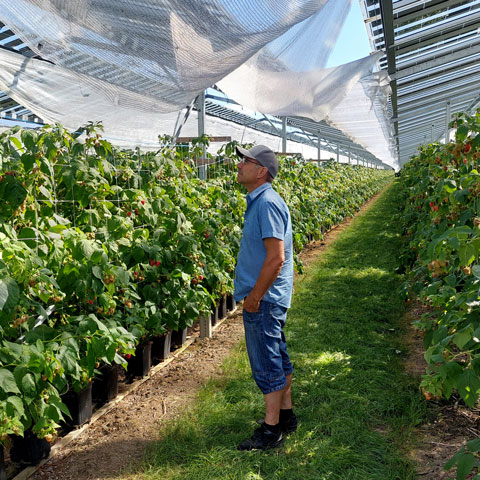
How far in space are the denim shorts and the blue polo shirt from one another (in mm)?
77

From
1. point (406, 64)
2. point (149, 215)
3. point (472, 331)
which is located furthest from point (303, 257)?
point (472, 331)

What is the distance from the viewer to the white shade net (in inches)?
106

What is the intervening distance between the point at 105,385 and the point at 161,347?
2.50 feet

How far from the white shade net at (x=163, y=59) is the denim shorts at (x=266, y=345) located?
1704 mm

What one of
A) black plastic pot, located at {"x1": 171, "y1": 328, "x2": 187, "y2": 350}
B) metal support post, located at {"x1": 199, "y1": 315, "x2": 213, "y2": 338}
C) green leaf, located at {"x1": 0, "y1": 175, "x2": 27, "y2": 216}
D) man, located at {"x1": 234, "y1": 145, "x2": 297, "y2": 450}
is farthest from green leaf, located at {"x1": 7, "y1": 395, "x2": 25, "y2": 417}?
metal support post, located at {"x1": 199, "y1": 315, "x2": 213, "y2": 338}

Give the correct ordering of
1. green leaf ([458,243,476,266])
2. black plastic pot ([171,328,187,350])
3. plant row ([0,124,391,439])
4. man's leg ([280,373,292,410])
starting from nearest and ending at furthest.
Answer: green leaf ([458,243,476,266])
plant row ([0,124,391,439])
man's leg ([280,373,292,410])
black plastic pot ([171,328,187,350])

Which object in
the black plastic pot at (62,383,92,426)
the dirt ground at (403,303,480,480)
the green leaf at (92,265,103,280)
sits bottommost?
→ the dirt ground at (403,303,480,480)

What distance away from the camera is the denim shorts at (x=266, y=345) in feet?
8.54

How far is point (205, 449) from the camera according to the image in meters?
2.69

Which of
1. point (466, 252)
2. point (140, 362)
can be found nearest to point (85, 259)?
point (140, 362)

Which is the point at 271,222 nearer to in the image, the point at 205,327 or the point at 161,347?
the point at 161,347

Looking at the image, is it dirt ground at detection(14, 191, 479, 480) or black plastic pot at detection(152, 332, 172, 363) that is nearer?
dirt ground at detection(14, 191, 479, 480)

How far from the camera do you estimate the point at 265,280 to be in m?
2.49

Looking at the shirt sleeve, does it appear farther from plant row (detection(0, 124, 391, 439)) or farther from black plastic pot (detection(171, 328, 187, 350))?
black plastic pot (detection(171, 328, 187, 350))
